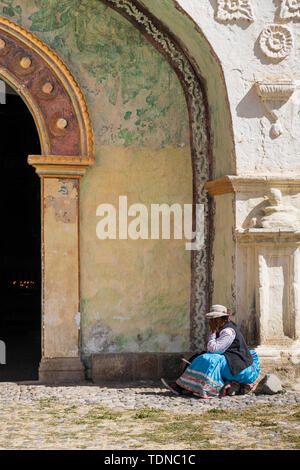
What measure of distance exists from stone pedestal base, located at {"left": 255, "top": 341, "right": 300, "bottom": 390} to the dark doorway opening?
5250 millimetres

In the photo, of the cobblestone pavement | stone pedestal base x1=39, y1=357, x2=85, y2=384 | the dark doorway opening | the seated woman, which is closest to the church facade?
stone pedestal base x1=39, y1=357, x2=85, y2=384

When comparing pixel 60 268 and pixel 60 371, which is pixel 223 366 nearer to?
pixel 60 371

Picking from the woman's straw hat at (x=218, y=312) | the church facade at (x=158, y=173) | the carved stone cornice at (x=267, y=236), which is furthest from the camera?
the church facade at (x=158, y=173)

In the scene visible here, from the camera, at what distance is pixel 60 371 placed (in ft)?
22.8

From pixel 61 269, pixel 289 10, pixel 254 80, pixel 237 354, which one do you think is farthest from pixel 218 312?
pixel 289 10

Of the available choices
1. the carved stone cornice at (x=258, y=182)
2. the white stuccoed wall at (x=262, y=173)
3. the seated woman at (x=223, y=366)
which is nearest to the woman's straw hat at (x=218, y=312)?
the seated woman at (x=223, y=366)

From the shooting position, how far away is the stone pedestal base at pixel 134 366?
7023mm

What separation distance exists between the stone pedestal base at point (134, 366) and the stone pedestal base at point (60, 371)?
0.15m

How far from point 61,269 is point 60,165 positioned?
39.1 inches

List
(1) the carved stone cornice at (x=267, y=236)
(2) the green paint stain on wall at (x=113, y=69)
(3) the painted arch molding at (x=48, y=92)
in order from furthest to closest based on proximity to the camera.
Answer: (2) the green paint stain on wall at (x=113, y=69)
(3) the painted arch molding at (x=48, y=92)
(1) the carved stone cornice at (x=267, y=236)

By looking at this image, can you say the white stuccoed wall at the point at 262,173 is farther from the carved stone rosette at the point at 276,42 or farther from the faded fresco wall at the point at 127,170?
the faded fresco wall at the point at 127,170

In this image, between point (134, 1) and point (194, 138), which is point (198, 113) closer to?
point (194, 138)

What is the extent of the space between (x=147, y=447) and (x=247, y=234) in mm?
2381

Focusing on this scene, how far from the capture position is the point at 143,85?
7.19m
